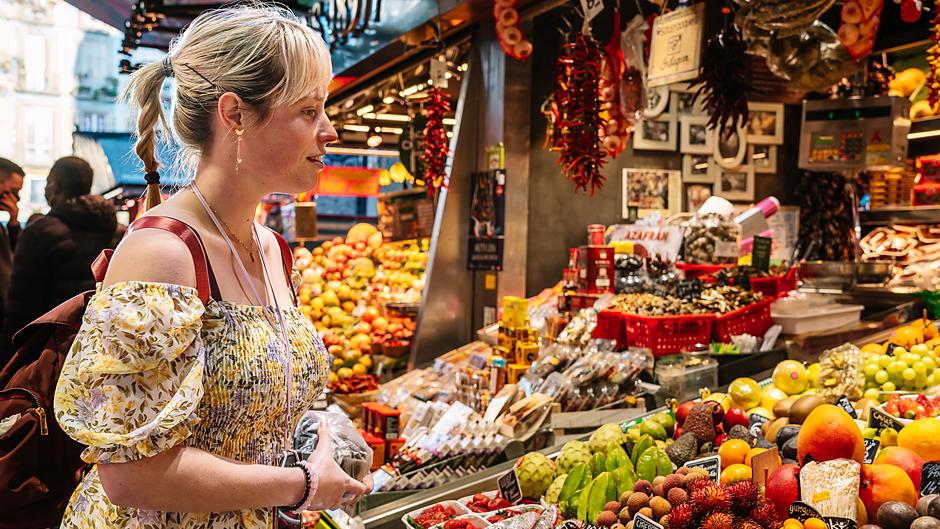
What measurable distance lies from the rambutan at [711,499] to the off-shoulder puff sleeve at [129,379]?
1275 millimetres

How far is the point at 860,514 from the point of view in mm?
2049

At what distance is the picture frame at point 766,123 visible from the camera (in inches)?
321

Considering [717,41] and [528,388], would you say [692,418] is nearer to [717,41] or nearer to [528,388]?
[528,388]

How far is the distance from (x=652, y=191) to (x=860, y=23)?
3.03 m

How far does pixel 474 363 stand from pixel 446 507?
2.28 metres

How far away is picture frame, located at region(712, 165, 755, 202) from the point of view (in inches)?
303

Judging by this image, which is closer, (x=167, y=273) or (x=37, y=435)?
(x=167, y=273)

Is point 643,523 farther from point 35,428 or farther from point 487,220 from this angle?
point 487,220

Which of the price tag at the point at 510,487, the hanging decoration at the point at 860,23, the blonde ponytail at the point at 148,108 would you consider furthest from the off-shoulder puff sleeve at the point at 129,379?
→ the hanging decoration at the point at 860,23

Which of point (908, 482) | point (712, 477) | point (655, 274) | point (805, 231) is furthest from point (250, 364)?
point (805, 231)

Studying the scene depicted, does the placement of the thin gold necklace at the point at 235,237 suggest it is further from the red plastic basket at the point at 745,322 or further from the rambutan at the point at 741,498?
the red plastic basket at the point at 745,322

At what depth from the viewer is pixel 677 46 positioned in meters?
4.33

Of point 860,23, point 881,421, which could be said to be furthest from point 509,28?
point 881,421

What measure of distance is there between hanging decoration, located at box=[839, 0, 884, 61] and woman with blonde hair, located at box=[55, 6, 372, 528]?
366cm
